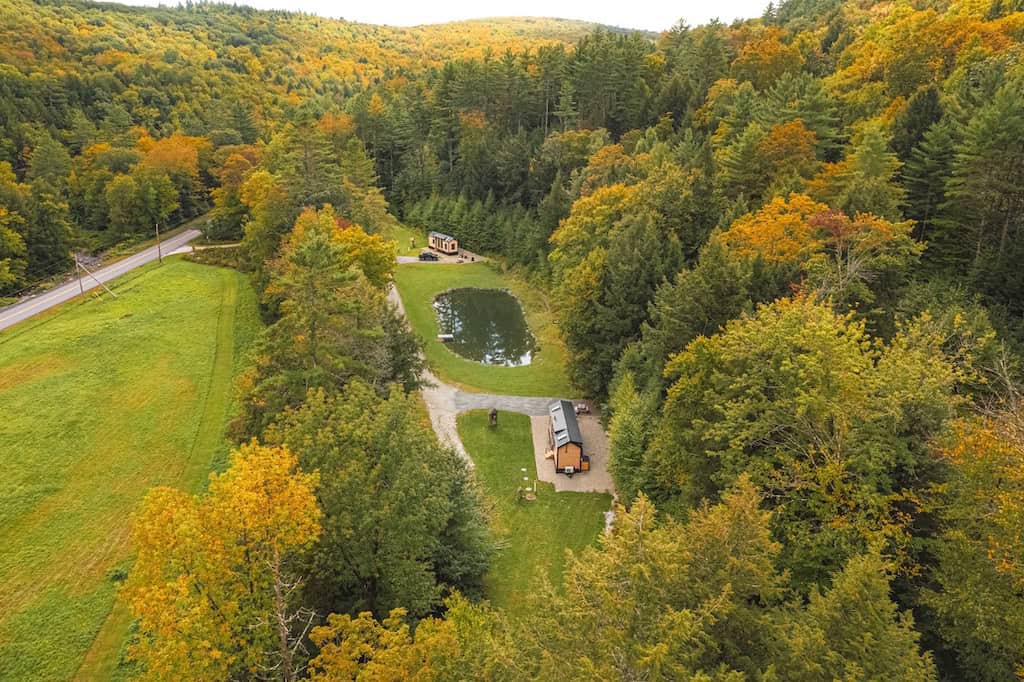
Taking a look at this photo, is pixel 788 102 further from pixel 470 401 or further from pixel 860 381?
pixel 860 381

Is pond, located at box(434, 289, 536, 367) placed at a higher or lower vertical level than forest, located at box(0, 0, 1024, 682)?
lower

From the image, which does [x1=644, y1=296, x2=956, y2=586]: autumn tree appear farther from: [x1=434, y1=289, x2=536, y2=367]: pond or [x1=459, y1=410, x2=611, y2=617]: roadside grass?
[x1=434, y1=289, x2=536, y2=367]: pond

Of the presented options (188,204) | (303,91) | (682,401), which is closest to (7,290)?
(188,204)

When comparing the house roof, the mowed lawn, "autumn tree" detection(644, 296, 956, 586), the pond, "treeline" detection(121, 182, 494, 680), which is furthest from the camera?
the pond

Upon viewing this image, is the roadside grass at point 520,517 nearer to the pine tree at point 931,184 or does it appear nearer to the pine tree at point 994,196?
the pine tree at point 994,196

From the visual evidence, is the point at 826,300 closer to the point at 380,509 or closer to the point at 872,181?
the point at 872,181

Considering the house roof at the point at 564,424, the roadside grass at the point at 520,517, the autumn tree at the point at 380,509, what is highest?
the autumn tree at the point at 380,509

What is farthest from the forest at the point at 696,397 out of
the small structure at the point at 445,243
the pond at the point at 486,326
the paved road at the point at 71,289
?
the small structure at the point at 445,243

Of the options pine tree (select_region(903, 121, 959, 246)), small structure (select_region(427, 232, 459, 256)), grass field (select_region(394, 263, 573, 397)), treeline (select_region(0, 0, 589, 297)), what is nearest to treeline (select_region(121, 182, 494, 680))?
grass field (select_region(394, 263, 573, 397))
